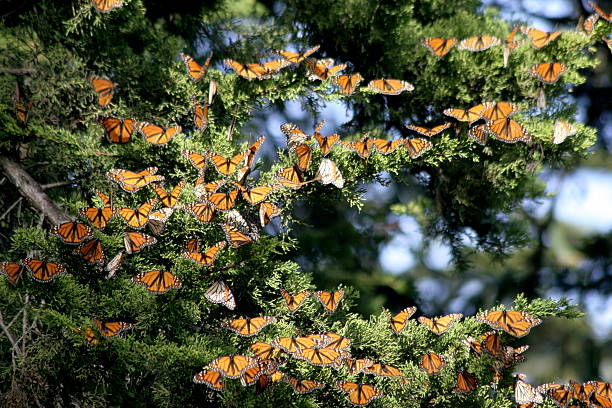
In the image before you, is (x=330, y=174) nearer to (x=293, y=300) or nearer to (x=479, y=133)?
(x=293, y=300)

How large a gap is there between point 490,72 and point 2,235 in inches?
99.4

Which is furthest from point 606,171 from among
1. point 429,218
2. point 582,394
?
point 582,394

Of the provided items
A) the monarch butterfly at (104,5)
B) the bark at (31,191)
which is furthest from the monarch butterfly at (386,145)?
the bark at (31,191)

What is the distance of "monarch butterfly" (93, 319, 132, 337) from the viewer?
1.69 meters

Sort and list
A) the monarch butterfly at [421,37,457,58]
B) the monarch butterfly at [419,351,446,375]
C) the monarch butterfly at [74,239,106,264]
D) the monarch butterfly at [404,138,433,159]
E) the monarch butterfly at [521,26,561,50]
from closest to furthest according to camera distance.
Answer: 1. the monarch butterfly at [74,239,106,264]
2. the monarch butterfly at [419,351,446,375]
3. the monarch butterfly at [404,138,433,159]
4. the monarch butterfly at [521,26,561,50]
5. the monarch butterfly at [421,37,457,58]

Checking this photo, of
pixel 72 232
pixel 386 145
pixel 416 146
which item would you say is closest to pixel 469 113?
pixel 416 146

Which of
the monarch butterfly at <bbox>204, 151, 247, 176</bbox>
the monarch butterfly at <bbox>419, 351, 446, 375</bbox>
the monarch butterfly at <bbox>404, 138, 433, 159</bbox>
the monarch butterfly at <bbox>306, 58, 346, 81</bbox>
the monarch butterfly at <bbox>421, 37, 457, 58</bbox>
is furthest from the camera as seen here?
the monarch butterfly at <bbox>421, 37, 457, 58</bbox>

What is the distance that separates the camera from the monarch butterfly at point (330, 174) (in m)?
2.16

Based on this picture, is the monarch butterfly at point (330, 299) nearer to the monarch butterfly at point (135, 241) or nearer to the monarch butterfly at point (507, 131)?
the monarch butterfly at point (135, 241)

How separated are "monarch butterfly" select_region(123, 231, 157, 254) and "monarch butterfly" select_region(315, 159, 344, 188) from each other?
680 millimetres

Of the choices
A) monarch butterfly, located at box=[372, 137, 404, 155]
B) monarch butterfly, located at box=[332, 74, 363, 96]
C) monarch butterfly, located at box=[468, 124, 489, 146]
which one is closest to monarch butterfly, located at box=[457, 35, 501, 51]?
monarch butterfly, located at box=[468, 124, 489, 146]

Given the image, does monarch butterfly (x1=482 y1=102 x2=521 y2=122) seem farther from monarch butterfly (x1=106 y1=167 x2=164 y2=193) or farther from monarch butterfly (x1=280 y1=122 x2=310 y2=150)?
monarch butterfly (x1=106 y1=167 x2=164 y2=193)

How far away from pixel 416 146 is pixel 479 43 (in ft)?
2.31

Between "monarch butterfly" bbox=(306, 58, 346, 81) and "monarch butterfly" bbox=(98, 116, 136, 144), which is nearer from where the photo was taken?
"monarch butterfly" bbox=(98, 116, 136, 144)
